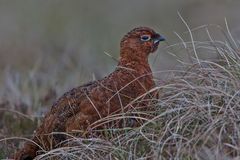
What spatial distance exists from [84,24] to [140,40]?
25.5 feet

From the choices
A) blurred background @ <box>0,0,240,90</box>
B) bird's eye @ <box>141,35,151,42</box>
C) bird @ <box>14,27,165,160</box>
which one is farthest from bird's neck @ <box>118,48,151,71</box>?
blurred background @ <box>0,0,240,90</box>

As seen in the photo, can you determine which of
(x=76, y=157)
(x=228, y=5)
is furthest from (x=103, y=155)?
(x=228, y=5)

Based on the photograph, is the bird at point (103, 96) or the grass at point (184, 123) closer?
the grass at point (184, 123)

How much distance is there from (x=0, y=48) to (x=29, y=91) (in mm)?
3836

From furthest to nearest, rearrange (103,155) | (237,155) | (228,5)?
(228,5), (103,155), (237,155)

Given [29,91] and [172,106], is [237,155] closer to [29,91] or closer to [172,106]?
[172,106]

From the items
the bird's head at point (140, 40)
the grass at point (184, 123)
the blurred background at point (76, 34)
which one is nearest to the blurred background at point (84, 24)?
the blurred background at point (76, 34)

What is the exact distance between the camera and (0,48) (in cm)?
1268

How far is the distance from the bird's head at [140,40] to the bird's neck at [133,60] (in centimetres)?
3

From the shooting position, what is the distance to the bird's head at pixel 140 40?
660 cm

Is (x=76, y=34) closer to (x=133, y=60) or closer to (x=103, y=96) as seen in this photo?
(x=133, y=60)

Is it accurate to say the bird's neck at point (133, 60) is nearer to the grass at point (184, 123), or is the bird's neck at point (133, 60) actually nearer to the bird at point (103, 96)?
the bird at point (103, 96)

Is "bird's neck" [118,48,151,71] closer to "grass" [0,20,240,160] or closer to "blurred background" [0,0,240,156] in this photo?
"grass" [0,20,240,160]

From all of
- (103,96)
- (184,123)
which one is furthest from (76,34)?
(184,123)
